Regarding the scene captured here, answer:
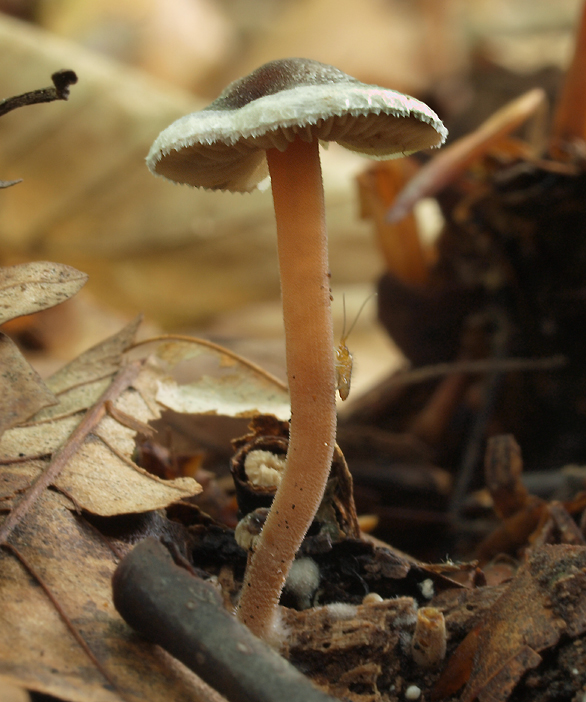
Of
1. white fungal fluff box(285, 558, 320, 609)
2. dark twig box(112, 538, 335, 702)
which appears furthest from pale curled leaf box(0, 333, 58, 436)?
white fungal fluff box(285, 558, 320, 609)

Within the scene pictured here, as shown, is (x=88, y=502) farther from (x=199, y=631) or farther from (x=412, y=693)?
(x=412, y=693)

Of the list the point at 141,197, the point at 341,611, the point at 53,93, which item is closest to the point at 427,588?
the point at 341,611

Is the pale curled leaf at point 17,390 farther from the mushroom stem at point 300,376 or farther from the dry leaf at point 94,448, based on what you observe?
the mushroom stem at point 300,376

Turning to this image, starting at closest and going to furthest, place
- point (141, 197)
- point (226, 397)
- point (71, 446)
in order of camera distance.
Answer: point (71, 446)
point (226, 397)
point (141, 197)

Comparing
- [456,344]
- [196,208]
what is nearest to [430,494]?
[456,344]

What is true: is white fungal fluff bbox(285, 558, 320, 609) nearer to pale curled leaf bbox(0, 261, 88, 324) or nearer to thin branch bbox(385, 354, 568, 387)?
pale curled leaf bbox(0, 261, 88, 324)
